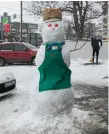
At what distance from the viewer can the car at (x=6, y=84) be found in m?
8.80

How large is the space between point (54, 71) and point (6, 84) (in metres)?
2.82

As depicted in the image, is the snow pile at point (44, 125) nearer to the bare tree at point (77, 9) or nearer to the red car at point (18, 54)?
the red car at point (18, 54)

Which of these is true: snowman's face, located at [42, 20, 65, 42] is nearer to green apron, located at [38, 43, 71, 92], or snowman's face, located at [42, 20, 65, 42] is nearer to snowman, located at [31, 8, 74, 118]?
snowman, located at [31, 8, 74, 118]

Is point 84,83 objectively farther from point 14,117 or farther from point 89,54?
point 89,54

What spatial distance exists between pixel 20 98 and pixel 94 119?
9.64ft

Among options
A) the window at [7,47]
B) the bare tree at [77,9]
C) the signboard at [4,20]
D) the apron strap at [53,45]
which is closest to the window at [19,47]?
the window at [7,47]

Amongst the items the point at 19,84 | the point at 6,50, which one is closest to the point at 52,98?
the point at 19,84

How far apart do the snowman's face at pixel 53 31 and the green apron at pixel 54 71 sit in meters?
0.16

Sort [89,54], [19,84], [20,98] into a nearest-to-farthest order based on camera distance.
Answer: [20,98], [19,84], [89,54]

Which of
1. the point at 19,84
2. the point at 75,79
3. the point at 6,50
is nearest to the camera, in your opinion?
the point at 19,84

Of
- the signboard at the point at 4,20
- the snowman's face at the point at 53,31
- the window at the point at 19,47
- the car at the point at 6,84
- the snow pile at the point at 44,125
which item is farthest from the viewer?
the signboard at the point at 4,20

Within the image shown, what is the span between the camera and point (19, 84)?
11.5 meters

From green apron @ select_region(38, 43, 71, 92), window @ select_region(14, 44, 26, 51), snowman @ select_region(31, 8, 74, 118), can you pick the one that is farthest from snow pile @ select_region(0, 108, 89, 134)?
window @ select_region(14, 44, 26, 51)

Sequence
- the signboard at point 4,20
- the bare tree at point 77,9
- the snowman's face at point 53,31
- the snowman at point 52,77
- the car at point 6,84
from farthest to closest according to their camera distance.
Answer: the signboard at point 4,20, the bare tree at point 77,9, the car at point 6,84, the snowman's face at point 53,31, the snowman at point 52,77
